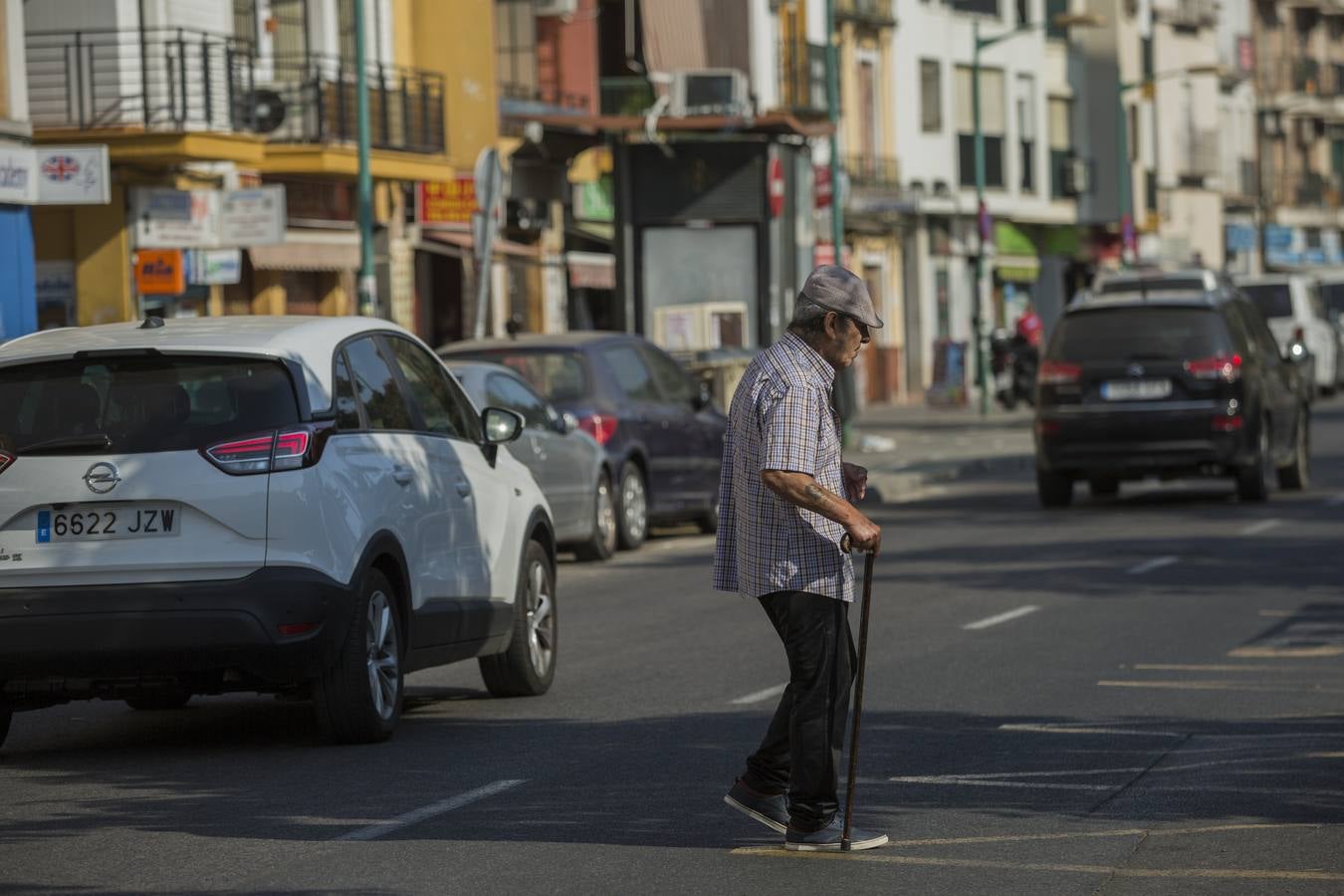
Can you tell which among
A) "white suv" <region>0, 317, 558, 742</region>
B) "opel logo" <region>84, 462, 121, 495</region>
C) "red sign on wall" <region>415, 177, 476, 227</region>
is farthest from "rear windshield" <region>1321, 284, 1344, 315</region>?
"opel logo" <region>84, 462, 121, 495</region>

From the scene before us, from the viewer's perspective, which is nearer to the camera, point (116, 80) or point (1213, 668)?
point (1213, 668)

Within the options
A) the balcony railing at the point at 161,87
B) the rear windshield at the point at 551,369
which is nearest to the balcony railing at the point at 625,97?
the balcony railing at the point at 161,87

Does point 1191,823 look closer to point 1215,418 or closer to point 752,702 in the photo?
point 752,702

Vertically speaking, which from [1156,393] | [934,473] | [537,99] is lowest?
[934,473]

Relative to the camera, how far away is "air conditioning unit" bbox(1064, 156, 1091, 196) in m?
67.2

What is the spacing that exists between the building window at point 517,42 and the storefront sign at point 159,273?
14.0m

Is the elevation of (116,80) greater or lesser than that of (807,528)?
greater

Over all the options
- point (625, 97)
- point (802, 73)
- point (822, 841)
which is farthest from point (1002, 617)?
point (802, 73)

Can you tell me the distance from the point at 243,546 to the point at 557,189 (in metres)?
32.4

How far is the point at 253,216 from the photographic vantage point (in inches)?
1171

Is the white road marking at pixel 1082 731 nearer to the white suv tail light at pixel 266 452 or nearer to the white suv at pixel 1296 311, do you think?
the white suv tail light at pixel 266 452

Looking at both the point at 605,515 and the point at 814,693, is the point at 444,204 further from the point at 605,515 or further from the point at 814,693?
the point at 814,693

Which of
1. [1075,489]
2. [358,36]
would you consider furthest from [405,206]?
[1075,489]

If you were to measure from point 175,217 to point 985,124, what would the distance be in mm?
35377
